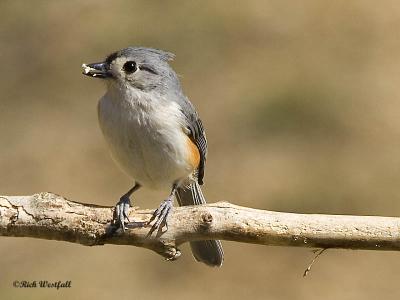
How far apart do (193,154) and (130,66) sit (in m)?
0.86

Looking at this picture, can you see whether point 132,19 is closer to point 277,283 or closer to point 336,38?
point 336,38

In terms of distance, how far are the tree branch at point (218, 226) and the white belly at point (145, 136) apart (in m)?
0.93

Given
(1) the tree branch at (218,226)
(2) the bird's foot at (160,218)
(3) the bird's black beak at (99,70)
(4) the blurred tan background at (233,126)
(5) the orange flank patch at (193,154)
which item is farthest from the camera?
(4) the blurred tan background at (233,126)

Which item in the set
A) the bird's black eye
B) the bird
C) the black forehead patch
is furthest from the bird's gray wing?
the bird's black eye

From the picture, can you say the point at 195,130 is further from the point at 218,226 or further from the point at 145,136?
the point at 218,226

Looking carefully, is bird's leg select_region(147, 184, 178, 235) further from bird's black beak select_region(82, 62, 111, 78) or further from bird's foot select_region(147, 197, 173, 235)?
bird's black beak select_region(82, 62, 111, 78)

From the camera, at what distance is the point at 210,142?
12.5m

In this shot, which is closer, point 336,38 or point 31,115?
point 31,115

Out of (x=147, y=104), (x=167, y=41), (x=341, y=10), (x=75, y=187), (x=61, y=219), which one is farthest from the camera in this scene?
(x=341, y=10)

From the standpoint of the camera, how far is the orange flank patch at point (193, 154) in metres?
7.06

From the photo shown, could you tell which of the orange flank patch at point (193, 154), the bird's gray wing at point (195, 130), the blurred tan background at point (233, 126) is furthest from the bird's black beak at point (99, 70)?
the blurred tan background at point (233, 126)

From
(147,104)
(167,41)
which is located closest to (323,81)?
(167,41)

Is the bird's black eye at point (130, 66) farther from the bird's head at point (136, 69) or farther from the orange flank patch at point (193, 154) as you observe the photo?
the orange flank patch at point (193, 154)

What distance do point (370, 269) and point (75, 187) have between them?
3958mm
